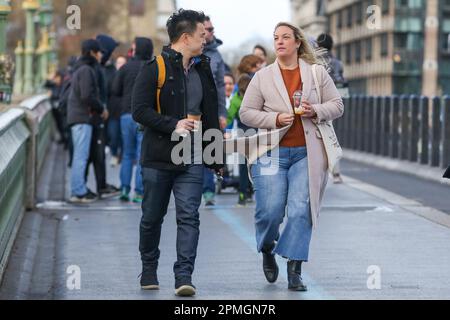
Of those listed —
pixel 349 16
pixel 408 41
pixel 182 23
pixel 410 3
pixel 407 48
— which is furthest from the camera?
pixel 349 16

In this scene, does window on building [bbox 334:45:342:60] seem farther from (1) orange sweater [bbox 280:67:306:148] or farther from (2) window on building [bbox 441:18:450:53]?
(1) orange sweater [bbox 280:67:306:148]

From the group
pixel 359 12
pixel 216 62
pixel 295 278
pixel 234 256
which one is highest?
pixel 359 12

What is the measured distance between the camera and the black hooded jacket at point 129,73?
17781 mm

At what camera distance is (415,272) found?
1110 cm

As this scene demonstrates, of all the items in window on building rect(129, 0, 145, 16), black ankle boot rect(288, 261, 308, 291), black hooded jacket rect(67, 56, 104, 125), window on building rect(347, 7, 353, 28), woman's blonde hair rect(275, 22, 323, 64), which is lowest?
black ankle boot rect(288, 261, 308, 291)

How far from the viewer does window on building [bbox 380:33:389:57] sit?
362 ft

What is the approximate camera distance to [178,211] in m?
10.1

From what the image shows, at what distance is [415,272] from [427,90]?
100630 millimetres

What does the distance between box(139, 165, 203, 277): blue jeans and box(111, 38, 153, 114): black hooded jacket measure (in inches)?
300

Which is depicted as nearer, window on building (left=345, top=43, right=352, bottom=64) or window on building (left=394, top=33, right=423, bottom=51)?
window on building (left=394, top=33, right=423, bottom=51)

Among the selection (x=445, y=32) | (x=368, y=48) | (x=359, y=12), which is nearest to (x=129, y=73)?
(x=445, y=32)

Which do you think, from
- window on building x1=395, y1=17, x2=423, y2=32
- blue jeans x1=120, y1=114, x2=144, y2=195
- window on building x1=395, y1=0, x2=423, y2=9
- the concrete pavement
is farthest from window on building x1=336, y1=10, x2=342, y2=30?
the concrete pavement

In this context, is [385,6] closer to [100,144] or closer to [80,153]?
[100,144]

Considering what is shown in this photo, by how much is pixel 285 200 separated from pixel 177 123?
1.08 metres
